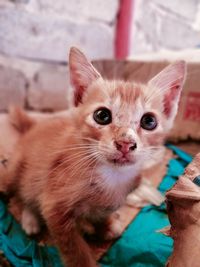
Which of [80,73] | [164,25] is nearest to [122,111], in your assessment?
[80,73]

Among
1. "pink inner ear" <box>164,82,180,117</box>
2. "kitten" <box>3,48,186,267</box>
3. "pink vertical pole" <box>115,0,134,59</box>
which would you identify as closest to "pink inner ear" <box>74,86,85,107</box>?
"kitten" <box>3,48,186,267</box>

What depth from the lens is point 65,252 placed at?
836 mm

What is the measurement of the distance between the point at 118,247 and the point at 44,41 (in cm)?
121

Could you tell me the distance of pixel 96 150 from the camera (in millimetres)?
782

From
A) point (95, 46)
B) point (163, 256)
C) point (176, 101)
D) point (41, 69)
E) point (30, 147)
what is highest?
point (95, 46)

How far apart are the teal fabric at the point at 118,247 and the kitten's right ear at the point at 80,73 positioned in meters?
0.47

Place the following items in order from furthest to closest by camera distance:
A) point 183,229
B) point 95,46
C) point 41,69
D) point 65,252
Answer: point 95,46
point 41,69
point 65,252
point 183,229

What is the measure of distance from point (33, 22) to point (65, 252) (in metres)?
1.26

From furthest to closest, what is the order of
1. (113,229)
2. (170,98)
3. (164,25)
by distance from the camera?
1. (164,25)
2. (113,229)
3. (170,98)

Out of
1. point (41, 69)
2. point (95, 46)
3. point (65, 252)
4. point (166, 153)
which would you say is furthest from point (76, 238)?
point (95, 46)

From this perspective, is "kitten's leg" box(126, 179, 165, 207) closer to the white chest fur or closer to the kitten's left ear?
the white chest fur

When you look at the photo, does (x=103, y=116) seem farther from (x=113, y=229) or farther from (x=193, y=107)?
(x=193, y=107)

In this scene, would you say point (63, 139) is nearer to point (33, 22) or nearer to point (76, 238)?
point (76, 238)

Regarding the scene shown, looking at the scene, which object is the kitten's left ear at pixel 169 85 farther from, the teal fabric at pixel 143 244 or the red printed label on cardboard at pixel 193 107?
the red printed label on cardboard at pixel 193 107
